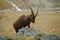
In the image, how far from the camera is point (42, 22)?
16.1 ft

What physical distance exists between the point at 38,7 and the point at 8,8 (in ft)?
2.43

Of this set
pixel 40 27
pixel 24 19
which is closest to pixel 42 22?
pixel 40 27

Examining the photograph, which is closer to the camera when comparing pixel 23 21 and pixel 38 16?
pixel 38 16

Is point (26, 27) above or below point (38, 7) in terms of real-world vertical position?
below

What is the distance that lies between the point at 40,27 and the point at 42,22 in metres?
0.14

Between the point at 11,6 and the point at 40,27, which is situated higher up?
the point at 11,6

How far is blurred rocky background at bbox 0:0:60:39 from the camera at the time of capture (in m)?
4.80

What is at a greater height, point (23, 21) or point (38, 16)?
point (38, 16)

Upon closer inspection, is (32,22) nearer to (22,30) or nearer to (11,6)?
(22,30)

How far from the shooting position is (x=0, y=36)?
475 centimetres

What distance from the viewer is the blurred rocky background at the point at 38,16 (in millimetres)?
4805

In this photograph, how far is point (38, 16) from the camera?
193 inches

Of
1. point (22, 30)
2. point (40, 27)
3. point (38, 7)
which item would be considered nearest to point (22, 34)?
point (22, 30)

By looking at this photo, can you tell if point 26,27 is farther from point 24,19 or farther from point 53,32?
point 53,32
